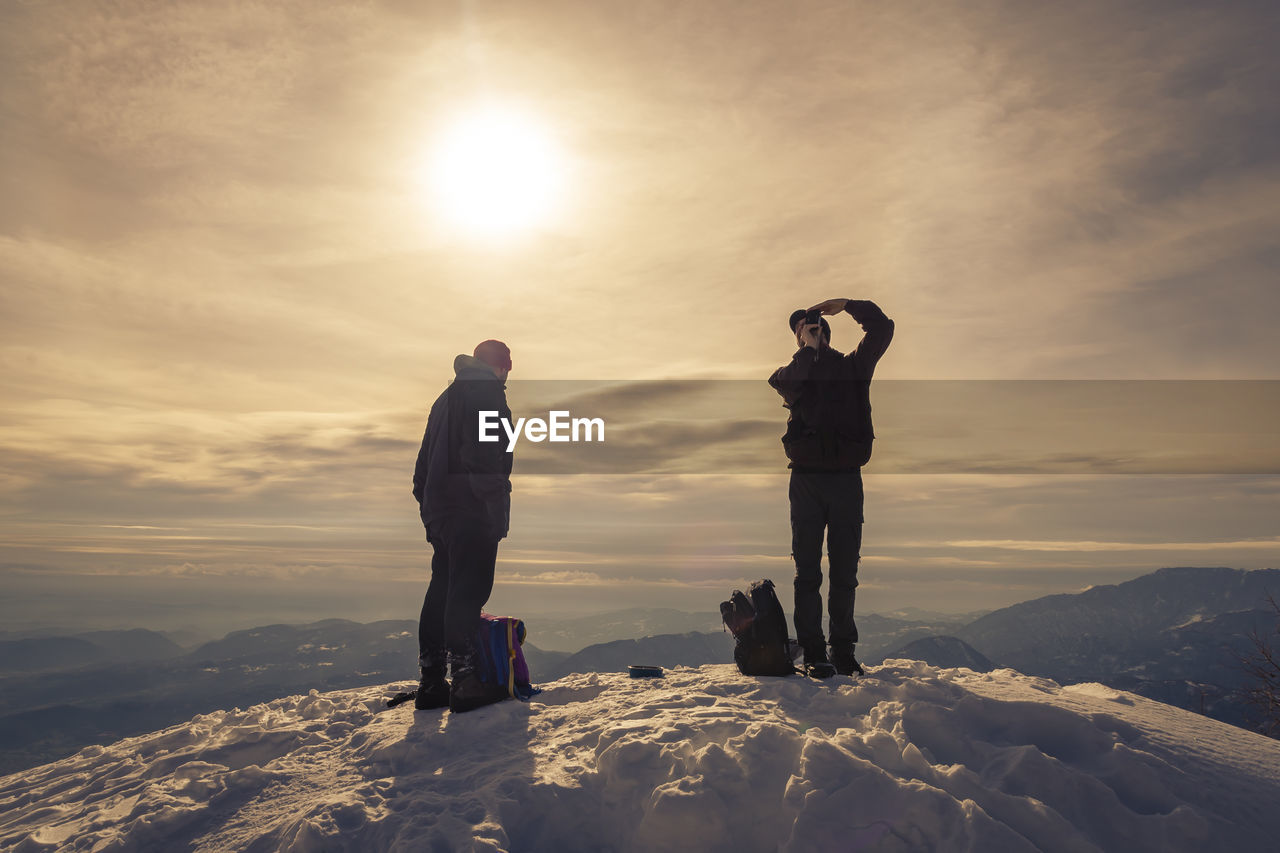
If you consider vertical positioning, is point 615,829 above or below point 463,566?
below

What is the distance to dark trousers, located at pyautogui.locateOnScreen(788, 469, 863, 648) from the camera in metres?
7.87

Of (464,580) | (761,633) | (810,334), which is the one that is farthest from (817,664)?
(464,580)

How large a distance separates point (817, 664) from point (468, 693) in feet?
13.0

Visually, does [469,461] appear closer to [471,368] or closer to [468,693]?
[471,368]

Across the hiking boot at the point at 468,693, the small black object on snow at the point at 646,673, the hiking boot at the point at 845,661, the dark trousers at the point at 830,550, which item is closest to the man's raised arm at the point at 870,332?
the dark trousers at the point at 830,550

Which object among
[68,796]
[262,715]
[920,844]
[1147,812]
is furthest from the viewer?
[262,715]

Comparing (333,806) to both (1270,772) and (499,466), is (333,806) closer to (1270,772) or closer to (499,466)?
(499,466)

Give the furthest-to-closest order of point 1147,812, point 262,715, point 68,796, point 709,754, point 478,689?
1. point 262,715
2. point 478,689
3. point 68,796
4. point 709,754
5. point 1147,812

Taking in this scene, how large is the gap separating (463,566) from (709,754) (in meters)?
3.63

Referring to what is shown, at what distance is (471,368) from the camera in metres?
8.00

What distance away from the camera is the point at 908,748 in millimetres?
5105

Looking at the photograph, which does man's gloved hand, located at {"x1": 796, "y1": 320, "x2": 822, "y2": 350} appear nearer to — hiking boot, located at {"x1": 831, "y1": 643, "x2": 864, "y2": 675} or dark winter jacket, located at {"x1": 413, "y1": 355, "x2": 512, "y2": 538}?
hiking boot, located at {"x1": 831, "y1": 643, "x2": 864, "y2": 675}

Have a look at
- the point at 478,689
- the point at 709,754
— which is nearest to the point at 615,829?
the point at 709,754

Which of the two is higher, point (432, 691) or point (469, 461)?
point (469, 461)
